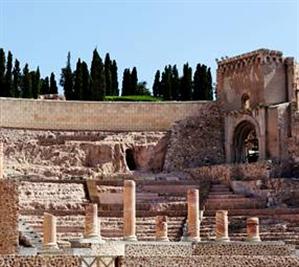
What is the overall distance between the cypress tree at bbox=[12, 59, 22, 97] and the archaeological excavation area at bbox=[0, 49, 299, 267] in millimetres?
8185

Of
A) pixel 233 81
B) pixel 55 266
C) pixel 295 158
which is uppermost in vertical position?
pixel 233 81

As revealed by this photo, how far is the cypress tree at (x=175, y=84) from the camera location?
199ft

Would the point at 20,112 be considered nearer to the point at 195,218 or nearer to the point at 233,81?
the point at 233,81

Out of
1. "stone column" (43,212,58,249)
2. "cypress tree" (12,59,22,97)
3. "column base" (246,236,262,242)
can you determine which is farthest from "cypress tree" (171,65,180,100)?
A: "stone column" (43,212,58,249)

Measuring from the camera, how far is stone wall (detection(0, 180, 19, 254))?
21047mm

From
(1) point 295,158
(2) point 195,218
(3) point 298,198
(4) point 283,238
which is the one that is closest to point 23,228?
(2) point 195,218

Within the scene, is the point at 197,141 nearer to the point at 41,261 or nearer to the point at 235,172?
the point at 235,172

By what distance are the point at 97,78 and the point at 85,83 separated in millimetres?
870

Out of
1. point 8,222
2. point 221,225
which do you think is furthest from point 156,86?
point 8,222

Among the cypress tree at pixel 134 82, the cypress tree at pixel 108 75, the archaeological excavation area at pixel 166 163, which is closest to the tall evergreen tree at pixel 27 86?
the cypress tree at pixel 108 75

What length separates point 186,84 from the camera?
60.1 m

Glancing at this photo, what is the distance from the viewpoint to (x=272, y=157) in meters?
45.5

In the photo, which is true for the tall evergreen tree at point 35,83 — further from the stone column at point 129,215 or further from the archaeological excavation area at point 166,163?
the stone column at point 129,215

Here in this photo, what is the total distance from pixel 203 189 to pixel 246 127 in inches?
300
